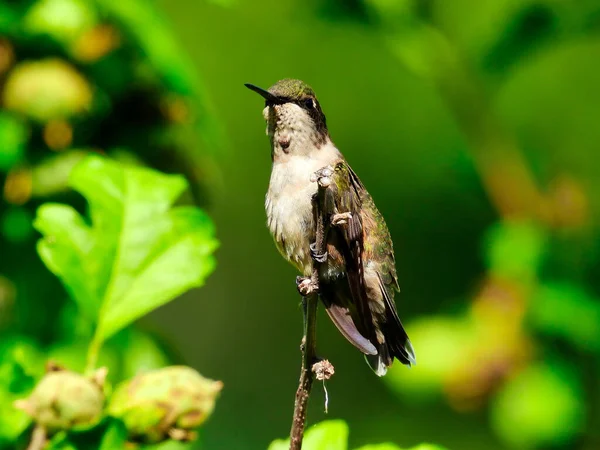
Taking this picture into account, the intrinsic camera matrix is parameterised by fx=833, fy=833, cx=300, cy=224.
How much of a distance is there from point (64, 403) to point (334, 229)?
0.49 m

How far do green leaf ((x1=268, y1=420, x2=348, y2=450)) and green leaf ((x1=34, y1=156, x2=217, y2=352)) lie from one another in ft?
1.13

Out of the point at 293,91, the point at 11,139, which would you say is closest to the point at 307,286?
the point at 293,91

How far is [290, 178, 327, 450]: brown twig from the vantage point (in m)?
1.07

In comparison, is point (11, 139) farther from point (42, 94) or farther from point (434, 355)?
point (434, 355)

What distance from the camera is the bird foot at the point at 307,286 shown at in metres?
1.21

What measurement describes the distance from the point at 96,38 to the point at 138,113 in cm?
21

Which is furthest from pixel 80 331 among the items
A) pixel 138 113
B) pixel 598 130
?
pixel 598 130

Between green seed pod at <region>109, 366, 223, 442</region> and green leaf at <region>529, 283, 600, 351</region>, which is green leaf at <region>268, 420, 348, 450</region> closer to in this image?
green seed pod at <region>109, 366, 223, 442</region>

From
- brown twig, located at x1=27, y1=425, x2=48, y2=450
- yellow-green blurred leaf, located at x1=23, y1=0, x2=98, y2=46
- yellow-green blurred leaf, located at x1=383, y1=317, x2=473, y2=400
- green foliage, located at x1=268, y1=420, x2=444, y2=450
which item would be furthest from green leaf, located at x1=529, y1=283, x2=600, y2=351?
brown twig, located at x1=27, y1=425, x2=48, y2=450

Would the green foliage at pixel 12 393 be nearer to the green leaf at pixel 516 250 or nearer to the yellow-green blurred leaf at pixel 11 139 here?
the yellow-green blurred leaf at pixel 11 139

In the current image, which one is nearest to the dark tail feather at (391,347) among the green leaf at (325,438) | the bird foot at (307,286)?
the green leaf at (325,438)

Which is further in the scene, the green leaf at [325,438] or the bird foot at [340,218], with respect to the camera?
the green leaf at [325,438]

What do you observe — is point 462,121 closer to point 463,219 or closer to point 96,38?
point 96,38

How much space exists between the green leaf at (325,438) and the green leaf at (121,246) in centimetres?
34
